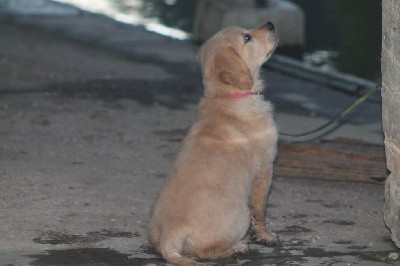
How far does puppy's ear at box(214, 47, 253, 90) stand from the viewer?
6883 mm

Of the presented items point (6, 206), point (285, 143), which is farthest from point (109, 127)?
point (6, 206)

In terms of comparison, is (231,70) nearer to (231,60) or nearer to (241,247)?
(231,60)

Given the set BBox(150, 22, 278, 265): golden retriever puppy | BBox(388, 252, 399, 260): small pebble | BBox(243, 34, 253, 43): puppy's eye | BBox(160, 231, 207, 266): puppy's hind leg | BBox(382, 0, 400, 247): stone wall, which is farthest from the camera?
BBox(243, 34, 253, 43): puppy's eye

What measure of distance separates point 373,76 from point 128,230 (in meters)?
9.26

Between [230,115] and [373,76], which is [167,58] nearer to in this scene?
[373,76]

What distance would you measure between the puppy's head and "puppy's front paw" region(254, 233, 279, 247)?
0.91 metres

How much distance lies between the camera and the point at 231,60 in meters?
6.92

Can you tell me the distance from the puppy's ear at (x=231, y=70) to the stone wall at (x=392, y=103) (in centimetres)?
86

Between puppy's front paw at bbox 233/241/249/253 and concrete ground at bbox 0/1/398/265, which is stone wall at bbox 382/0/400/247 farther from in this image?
puppy's front paw at bbox 233/241/249/253

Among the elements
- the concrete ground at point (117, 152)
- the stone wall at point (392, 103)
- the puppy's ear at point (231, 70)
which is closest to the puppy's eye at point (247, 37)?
the puppy's ear at point (231, 70)

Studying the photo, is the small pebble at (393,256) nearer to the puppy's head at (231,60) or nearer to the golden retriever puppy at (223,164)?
the golden retriever puppy at (223,164)

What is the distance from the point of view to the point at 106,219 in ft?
24.0

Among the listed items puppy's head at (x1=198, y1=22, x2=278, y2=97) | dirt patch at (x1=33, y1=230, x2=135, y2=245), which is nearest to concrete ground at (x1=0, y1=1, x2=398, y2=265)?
dirt patch at (x1=33, y1=230, x2=135, y2=245)

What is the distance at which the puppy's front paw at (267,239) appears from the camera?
270 inches
